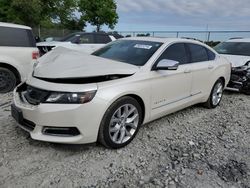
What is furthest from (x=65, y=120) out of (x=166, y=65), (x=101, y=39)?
(x=101, y=39)

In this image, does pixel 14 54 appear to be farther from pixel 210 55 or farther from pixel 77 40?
pixel 77 40

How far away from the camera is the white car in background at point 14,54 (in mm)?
5742

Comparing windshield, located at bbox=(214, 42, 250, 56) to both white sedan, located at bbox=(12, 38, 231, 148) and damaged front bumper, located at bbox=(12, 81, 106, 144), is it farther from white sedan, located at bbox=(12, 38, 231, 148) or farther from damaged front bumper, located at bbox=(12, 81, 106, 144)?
damaged front bumper, located at bbox=(12, 81, 106, 144)

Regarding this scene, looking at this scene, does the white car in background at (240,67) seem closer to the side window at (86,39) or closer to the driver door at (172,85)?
the driver door at (172,85)

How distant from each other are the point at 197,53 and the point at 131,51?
4.94ft

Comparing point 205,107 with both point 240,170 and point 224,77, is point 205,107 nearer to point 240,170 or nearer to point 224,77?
point 224,77

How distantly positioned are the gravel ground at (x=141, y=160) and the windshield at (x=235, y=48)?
4075 mm

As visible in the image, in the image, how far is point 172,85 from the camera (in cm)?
404

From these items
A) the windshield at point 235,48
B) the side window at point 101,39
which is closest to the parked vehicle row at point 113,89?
the windshield at point 235,48

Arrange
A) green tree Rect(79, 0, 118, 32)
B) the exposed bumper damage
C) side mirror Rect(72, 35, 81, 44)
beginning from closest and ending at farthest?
the exposed bumper damage
side mirror Rect(72, 35, 81, 44)
green tree Rect(79, 0, 118, 32)

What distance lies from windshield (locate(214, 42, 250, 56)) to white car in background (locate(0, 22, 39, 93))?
5.75 meters

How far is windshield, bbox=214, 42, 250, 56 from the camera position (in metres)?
7.66

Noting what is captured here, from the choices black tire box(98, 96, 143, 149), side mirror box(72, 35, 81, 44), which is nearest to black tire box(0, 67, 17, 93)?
black tire box(98, 96, 143, 149)

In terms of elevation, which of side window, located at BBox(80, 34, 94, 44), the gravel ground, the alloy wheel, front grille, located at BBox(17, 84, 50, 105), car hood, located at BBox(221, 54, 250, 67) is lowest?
the gravel ground
